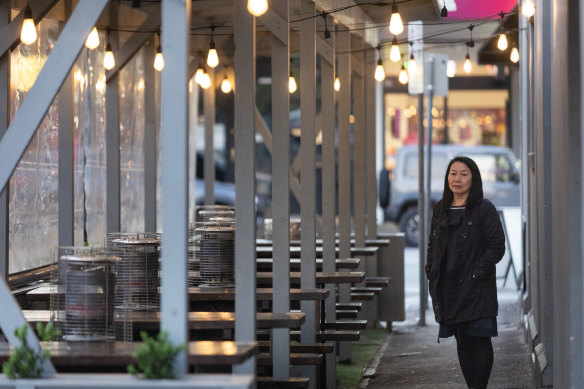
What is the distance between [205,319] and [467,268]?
6.44 ft

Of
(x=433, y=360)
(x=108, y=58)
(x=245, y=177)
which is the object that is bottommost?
(x=433, y=360)

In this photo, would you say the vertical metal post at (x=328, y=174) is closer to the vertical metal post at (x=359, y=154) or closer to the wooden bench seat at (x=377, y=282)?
the wooden bench seat at (x=377, y=282)

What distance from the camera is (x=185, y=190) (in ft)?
15.5

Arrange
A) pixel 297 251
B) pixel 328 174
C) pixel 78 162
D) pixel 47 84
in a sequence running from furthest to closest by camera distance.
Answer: pixel 78 162 < pixel 297 251 < pixel 328 174 < pixel 47 84

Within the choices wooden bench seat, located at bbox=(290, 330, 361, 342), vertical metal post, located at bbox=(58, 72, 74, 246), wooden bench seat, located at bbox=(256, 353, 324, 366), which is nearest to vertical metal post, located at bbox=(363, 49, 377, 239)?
wooden bench seat, located at bbox=(290, 330, 361, 342)

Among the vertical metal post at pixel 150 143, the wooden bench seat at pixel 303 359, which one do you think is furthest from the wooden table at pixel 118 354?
the vertical metal post at pixel 150 143

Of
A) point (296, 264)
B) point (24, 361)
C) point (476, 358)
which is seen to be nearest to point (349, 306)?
point (296, 264)

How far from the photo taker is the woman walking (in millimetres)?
7551

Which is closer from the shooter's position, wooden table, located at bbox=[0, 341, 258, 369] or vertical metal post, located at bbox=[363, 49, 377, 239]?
wooden table, located at bbox=[0, 341, 258, 369]

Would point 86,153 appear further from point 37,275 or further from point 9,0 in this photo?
point 9,0

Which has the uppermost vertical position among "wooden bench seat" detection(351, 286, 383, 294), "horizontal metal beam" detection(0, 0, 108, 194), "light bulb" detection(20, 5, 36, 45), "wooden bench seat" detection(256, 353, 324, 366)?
"light bulb" detection(20, 5, 36, 45)

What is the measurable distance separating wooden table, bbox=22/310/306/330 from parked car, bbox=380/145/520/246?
15.7 m

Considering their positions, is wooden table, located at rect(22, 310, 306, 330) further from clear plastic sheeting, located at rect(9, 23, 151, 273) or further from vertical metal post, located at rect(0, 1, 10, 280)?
clear plastic sheeting, located at rect(9, 23, 151, 273)

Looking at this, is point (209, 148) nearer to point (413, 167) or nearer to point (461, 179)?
point (461, 179)
